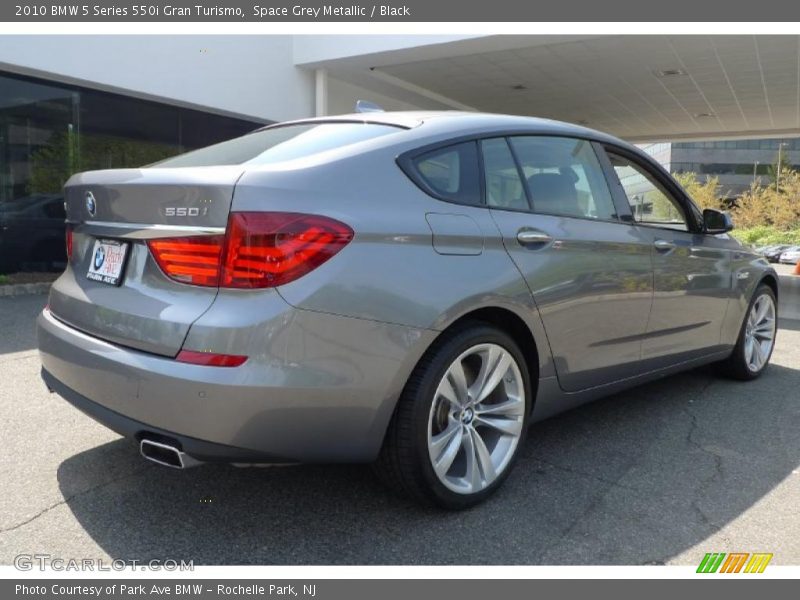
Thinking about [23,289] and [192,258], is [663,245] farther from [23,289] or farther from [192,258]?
[23,289]

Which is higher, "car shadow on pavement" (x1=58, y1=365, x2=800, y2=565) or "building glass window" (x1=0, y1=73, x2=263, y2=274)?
"building glass window" (x1=0, y1=73, x2=263, y2=274)

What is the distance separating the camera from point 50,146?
9.78 m

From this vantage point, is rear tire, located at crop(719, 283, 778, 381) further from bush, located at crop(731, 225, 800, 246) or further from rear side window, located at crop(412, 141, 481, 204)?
bush, located at crop(731, 225, 800, 246)

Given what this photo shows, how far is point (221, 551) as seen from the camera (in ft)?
7.64

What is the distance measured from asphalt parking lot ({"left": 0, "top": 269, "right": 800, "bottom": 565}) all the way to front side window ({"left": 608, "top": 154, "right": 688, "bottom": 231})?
121cm

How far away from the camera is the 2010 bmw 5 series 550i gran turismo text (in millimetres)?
2119

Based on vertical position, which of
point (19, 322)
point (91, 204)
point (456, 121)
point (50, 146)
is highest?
point (50, 146)

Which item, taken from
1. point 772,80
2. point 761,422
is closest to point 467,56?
point 772,80

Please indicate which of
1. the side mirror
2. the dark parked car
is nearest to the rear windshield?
the side mirror

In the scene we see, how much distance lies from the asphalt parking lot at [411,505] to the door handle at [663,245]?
1036mm

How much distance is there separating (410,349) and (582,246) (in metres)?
1.20

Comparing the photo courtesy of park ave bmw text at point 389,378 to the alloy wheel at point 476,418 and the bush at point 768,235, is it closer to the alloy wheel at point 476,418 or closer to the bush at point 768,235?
the alloy wheel at point 476,418

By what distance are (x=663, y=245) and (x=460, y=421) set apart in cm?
182
